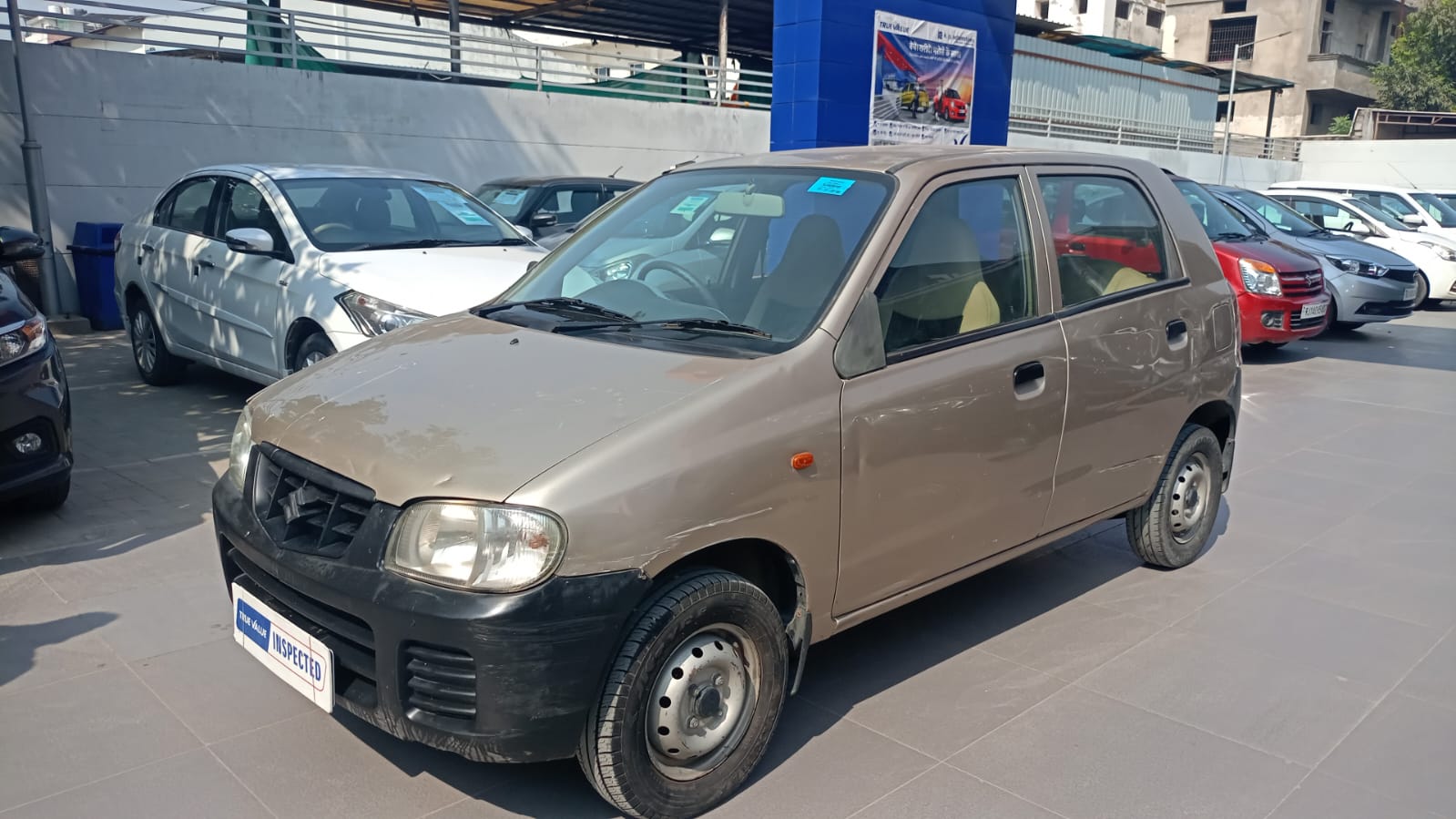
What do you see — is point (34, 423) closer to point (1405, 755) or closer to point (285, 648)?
point (285, 648)

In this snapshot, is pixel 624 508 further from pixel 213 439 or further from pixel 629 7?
pixel 629 7

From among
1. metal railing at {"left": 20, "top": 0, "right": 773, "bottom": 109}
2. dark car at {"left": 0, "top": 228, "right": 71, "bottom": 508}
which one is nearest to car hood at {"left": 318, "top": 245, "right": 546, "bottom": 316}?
dark car at {"left": 0, "top": 228, "right": 71, "bottom": 508}

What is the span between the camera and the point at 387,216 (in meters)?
7.34

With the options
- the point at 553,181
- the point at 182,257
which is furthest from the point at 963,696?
the point at 553,181

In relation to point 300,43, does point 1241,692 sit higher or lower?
lower

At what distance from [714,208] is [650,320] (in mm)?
679

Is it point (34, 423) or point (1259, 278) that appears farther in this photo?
point (1259, 278)

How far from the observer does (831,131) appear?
30.9 ft

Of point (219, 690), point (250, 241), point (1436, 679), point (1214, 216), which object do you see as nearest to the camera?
point (219, 690)

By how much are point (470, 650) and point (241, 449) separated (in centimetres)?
134

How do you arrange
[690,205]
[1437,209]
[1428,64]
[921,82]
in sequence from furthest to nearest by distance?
[1428,64] < [1437,209] < [921,82] < [690,205]

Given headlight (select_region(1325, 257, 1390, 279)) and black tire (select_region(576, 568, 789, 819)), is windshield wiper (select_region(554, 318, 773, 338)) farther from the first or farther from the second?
headlight (select_region(1325, 257, 1390, 279))

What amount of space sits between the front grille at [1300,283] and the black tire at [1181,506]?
6.14 meters

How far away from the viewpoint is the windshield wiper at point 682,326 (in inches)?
136
